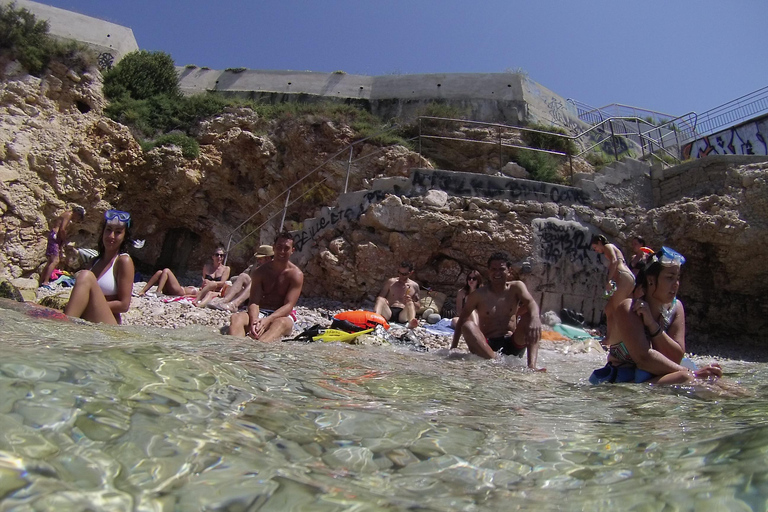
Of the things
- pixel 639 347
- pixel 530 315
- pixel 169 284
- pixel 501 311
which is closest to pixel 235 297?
pixel 169 284

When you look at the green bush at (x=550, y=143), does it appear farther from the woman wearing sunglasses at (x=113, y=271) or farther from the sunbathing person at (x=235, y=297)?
the woman wearing sunglasses at (x=113, y=271)

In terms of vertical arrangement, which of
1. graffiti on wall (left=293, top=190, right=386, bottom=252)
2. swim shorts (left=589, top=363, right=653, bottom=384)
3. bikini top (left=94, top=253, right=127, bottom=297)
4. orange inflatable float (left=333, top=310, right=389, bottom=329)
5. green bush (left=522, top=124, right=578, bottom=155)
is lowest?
orange inflatable float (left=333, top=310, right=389, bottom=329)

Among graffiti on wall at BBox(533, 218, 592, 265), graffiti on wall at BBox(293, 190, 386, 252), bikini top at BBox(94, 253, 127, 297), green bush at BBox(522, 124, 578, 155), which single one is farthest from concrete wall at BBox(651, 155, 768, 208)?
bikini top at BBox(94, 253, 127, 297)

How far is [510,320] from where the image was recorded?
487 centimetres

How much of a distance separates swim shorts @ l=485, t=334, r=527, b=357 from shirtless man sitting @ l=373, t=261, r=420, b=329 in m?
2.44

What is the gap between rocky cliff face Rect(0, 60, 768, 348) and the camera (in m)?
8.40

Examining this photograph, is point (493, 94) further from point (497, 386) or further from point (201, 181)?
point (497, 386)

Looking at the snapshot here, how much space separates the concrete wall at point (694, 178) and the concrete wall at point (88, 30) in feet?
49.3

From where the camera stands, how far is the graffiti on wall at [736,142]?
50.5 ft

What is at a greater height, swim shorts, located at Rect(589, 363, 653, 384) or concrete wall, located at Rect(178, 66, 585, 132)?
concrete wall, located at Rect(178, 66, 585, 132)

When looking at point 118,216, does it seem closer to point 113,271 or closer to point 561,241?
point 113,271

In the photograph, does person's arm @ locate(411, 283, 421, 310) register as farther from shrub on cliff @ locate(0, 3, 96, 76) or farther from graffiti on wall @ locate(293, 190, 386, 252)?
shrub on cliff @ locate(0, 3, 96, 76)

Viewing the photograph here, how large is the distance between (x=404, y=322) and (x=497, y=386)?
460 centimetres

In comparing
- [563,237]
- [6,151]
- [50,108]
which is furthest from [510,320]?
[50,108]
